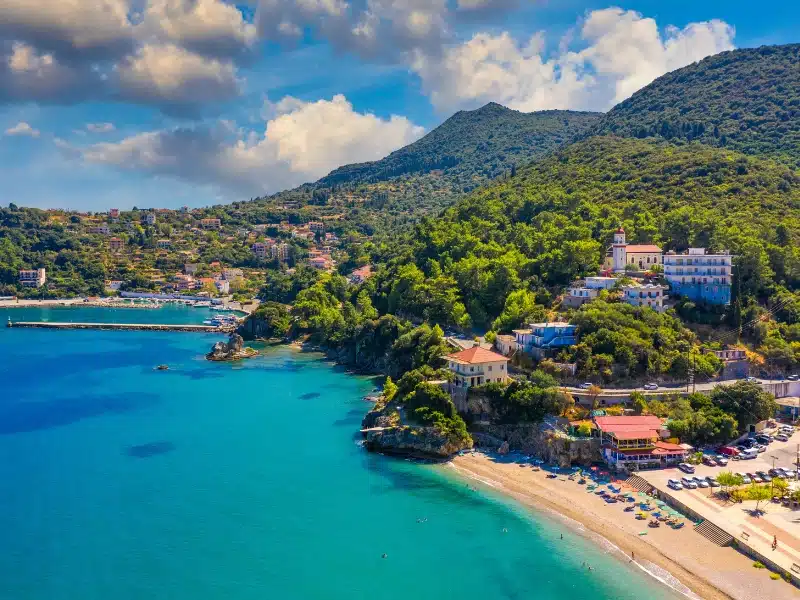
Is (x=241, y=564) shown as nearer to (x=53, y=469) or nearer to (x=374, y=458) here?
(x=374, y=458)

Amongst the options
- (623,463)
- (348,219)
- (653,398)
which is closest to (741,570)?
(623,463)

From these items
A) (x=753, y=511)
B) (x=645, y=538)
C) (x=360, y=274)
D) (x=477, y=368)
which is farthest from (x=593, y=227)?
(x=360, y=274)

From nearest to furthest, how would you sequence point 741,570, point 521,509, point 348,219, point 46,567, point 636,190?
point 741,570 → point 46,567 → point 521,509 → point 636,190 → point 348,219

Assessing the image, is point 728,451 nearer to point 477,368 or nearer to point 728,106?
point 477,368

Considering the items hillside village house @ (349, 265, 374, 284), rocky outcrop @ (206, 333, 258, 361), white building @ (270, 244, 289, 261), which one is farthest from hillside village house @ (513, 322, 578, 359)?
white building @ (270, 244, 289, 261)

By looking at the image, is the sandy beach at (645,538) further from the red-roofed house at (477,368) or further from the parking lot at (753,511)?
the red-roofed house at (477,368)

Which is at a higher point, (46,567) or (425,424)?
(425,424)

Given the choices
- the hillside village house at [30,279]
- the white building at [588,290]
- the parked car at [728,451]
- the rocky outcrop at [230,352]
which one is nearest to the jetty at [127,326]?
the rocky outcrop at [230,352]

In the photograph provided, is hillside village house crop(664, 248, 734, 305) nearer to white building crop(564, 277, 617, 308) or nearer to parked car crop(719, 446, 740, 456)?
white building crop(564, 277, 617, 308)
